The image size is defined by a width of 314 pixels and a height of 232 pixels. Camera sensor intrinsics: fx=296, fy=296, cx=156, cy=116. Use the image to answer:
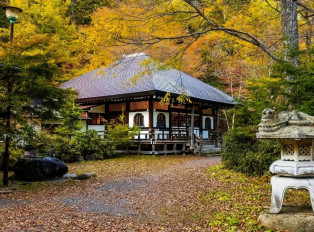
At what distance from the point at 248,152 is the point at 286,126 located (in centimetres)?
499

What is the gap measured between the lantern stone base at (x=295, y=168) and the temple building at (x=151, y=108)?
11789 millimetres

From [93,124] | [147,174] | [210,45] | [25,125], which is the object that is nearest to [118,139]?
[93,124]

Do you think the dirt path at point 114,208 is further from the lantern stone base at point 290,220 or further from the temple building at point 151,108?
the temple building at point 151,108

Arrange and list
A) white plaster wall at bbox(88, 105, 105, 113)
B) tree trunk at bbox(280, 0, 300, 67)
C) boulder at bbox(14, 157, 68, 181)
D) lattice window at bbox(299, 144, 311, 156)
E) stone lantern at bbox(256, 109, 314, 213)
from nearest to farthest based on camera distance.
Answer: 1. stone lantern at bbox(256, 109, 314, 213)
2. lattice window at bbox(299, 144, 311, 156)
3. tree trunk at bbox(280, 0, 300, 67)
4. boulder at bbox(14, 157, 68, 181)
5. white plaster wall at bbox(88, 105, 105, 113)

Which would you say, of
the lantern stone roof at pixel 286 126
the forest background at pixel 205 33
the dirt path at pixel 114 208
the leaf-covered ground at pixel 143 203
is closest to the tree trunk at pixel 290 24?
the forest background at pixel 205 33

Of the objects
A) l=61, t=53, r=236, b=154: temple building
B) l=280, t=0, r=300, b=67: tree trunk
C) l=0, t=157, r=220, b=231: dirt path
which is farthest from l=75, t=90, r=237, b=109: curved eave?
l=280, t=0, r=300, b=67: tree trunk

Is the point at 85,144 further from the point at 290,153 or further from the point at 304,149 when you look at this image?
the point at 304,149

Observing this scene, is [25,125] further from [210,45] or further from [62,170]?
[210,45]

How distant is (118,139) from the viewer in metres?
17.2

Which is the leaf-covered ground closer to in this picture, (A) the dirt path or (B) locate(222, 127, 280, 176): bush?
(A) the dirt path

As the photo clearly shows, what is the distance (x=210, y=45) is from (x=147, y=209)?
66.0 feet

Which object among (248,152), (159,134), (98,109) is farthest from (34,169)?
(98,109)

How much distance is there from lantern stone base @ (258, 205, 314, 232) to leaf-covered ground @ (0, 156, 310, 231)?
0.20 meters

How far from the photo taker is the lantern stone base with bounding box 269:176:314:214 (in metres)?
5.00
